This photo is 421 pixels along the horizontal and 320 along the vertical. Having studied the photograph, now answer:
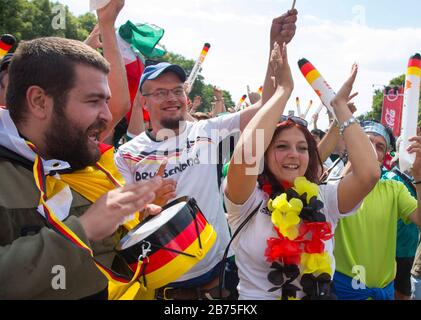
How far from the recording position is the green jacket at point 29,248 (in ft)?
3.67

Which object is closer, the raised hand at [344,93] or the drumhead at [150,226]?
the drumhead at [150,226]

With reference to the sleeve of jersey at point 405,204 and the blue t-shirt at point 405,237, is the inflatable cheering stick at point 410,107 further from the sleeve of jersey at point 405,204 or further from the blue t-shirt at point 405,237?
the blue t-shirt at point 405,237

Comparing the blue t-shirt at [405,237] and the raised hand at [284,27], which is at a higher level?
the raised hand at [284,27]

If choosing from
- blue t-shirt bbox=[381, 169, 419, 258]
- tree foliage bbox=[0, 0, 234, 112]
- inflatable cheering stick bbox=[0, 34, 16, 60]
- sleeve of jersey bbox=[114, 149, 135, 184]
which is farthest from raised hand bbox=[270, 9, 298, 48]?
tree foliage bbox=[0, 0, 234, 112]

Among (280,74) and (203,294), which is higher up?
(280,74)

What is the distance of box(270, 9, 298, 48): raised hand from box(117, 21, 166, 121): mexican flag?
4.32 feet

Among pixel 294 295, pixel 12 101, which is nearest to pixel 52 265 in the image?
pixel 12 101

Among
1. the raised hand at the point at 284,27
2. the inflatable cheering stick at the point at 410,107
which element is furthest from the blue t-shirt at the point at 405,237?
the raised hand at the point at 284,27

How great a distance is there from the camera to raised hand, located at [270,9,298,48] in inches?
94.3

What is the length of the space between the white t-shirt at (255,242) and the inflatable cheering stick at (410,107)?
0.80 m

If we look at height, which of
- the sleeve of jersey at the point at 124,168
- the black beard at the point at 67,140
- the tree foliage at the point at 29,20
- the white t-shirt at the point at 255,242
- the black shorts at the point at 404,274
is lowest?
the black shorts at the point at 404,274

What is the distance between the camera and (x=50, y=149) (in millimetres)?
1452
